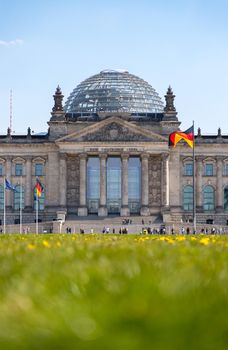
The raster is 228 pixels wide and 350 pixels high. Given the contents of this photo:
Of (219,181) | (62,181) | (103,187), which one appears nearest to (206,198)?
(219,181)

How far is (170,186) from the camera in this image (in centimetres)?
11306

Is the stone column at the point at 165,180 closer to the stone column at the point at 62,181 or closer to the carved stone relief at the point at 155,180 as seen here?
the carved stone relief at the point at 155,180

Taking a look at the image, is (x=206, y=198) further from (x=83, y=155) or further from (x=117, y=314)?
(x=117, y=314)

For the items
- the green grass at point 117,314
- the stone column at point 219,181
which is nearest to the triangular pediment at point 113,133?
the stone column at point 219,181

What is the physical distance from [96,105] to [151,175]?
66.9ft

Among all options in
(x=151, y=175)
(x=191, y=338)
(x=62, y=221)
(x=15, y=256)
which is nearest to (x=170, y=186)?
(x=151, y=175)

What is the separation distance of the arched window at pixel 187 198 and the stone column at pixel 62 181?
19.5 meters

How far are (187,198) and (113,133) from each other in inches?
651

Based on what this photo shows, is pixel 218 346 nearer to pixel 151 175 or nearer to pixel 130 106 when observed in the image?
pixel 151 175

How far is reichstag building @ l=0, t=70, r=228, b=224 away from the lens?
109375mm

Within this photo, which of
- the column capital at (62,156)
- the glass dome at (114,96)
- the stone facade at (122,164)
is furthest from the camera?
the glass dome at (114,96)

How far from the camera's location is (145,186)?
110250 millimetres

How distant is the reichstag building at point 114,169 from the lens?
359ft

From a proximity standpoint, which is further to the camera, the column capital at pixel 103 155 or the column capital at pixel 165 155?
the column capital at pixel 165 155
